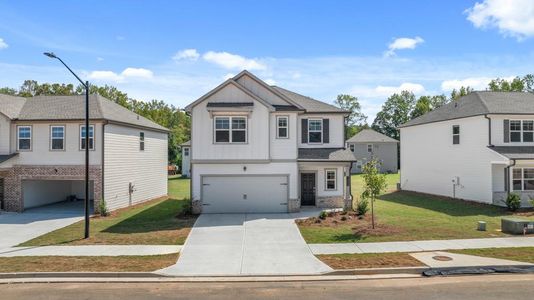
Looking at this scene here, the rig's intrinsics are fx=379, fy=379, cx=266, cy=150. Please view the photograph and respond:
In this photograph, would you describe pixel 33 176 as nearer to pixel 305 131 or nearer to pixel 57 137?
pixel 57 137

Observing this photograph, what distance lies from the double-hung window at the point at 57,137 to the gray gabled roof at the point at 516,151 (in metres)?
26.5

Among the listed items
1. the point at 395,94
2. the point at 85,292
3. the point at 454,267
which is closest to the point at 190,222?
the point at 85,292

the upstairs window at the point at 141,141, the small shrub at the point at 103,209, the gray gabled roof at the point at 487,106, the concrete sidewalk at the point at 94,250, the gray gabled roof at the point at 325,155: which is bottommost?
the concrete sidewalk at the point at 94,250

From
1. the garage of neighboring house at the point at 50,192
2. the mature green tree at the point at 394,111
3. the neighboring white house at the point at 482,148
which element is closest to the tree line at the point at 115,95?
the garage of neighboring house at the point at 50,192

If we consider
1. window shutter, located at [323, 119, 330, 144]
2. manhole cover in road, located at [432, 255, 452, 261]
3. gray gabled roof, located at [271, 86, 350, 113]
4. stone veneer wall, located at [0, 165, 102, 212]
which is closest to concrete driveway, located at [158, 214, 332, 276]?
manhole cover in road, located at [432, 255, 452, 261]

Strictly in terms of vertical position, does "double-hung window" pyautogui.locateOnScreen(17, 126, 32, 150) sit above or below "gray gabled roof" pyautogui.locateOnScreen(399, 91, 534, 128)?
below

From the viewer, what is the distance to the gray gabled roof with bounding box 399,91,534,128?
81.2 ft

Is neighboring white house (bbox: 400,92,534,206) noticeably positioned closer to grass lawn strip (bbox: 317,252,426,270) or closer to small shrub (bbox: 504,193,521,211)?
small shrub (bbox: 504,193,521,211)

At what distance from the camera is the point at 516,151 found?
78.2 feet

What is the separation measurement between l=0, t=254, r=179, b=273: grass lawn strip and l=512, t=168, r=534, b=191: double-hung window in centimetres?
2190

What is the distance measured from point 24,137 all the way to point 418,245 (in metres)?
22.6

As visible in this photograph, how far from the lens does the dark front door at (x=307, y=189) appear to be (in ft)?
77.2

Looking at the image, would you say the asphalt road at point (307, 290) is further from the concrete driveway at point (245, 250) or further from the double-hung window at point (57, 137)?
the double-hung window at point (57, 137)

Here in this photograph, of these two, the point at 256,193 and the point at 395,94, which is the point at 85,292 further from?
the point at 395,94
